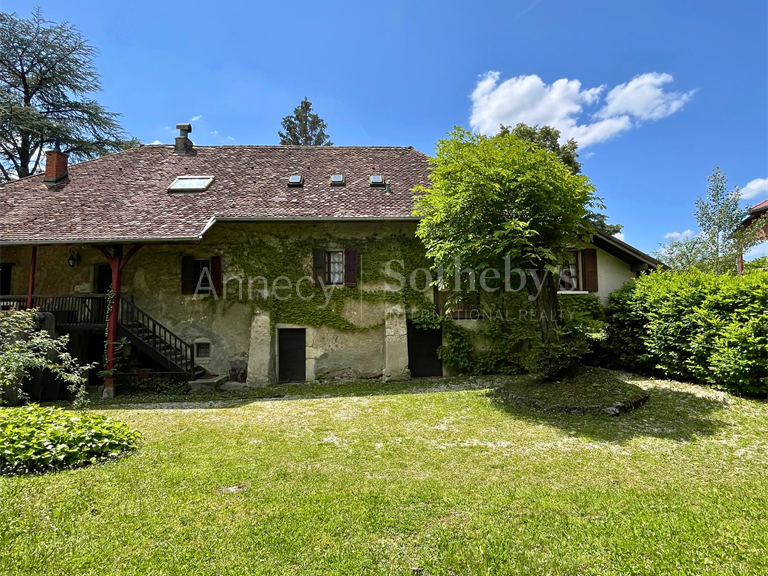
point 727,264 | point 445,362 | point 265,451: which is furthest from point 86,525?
point 727,264

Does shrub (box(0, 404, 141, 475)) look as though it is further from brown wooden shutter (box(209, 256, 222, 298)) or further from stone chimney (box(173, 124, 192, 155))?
stone chimney (box(173, 124, 192, 155))

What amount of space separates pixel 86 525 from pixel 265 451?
7.77 feet

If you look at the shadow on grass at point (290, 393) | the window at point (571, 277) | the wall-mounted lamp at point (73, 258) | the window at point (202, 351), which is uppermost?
the wall-mounted lamp at point (73, 258)

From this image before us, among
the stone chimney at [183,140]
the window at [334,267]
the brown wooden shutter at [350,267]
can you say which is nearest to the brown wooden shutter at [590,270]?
the brown wooden shutter at [350,267]

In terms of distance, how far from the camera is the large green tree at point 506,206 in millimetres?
7633

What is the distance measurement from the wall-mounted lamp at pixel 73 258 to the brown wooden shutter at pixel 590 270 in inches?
631

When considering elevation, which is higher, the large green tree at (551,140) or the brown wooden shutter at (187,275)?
the large green tree at (551,140)

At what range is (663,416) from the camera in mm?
6703

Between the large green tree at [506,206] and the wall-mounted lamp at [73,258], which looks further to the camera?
the wall-mounted lamp at [73,258]

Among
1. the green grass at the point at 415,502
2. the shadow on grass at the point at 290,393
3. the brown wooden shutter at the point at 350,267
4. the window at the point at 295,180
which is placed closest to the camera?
the green grass at the point at 415,502

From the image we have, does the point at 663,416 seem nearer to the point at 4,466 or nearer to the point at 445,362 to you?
the point at 445,362

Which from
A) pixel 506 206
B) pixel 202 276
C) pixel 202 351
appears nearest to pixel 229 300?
pixel 202 276

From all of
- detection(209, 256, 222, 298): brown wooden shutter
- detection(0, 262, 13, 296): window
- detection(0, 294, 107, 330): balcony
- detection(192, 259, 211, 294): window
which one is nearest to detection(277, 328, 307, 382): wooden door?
detection(209, 256, 222, 298): brown wooden shutter

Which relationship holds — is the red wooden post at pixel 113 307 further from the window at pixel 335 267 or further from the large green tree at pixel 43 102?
the large green tree at pixel 43 102
